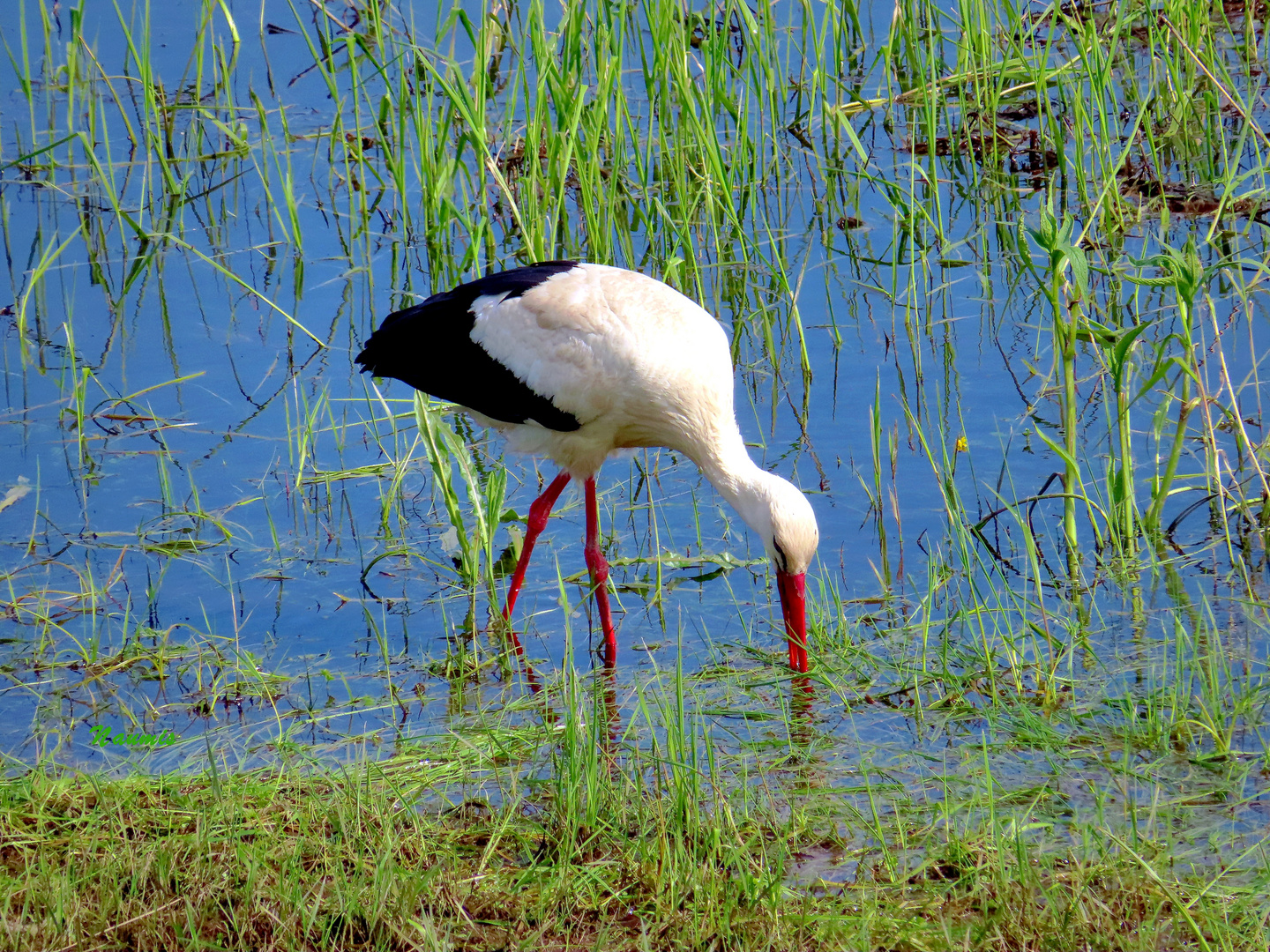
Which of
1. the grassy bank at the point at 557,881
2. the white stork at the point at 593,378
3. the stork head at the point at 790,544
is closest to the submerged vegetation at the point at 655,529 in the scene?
the grassy bank at the point at 557,881

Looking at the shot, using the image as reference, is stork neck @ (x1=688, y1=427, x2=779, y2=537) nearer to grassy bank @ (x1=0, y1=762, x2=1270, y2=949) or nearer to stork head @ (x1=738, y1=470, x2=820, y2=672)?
stork head @ (x1=738, y1=470, x2=820, y2=672)

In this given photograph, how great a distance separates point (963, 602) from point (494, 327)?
67.6 inches

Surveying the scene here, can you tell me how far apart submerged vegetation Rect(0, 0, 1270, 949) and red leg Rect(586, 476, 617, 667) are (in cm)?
8

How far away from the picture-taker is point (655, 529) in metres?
5.01

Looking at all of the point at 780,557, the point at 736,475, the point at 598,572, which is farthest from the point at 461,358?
the point at 780,557

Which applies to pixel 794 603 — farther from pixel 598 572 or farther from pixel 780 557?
pixel 598 572

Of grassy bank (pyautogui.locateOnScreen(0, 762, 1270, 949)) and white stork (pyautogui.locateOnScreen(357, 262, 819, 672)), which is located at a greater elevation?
white stork (pyautogui.locateOnScreen(357, 262, 819, 672))

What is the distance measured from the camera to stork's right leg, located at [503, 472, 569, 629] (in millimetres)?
4836

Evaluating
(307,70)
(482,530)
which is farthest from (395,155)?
(482,530)

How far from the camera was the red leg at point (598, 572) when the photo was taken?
4414mm

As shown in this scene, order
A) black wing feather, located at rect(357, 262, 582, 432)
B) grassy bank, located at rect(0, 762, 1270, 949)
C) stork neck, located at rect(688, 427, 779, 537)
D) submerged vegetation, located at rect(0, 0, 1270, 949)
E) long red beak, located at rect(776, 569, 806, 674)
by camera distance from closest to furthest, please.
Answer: grassy bank, located at rect(0, 762, 1270, 949), submerged vegetation, located at rect(0, 0, 1270, 949), long red beak, located at rect(776, 569, 806, 674), stork neck, located at rect(688, 427, 779, 537), black wing feather, located at rect(357, 262, 582, 432)

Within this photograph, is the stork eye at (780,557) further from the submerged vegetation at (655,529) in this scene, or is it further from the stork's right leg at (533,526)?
the stork's right leg at (533,526)

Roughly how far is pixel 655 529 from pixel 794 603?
2.99ft

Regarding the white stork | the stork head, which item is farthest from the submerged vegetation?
the white stork
